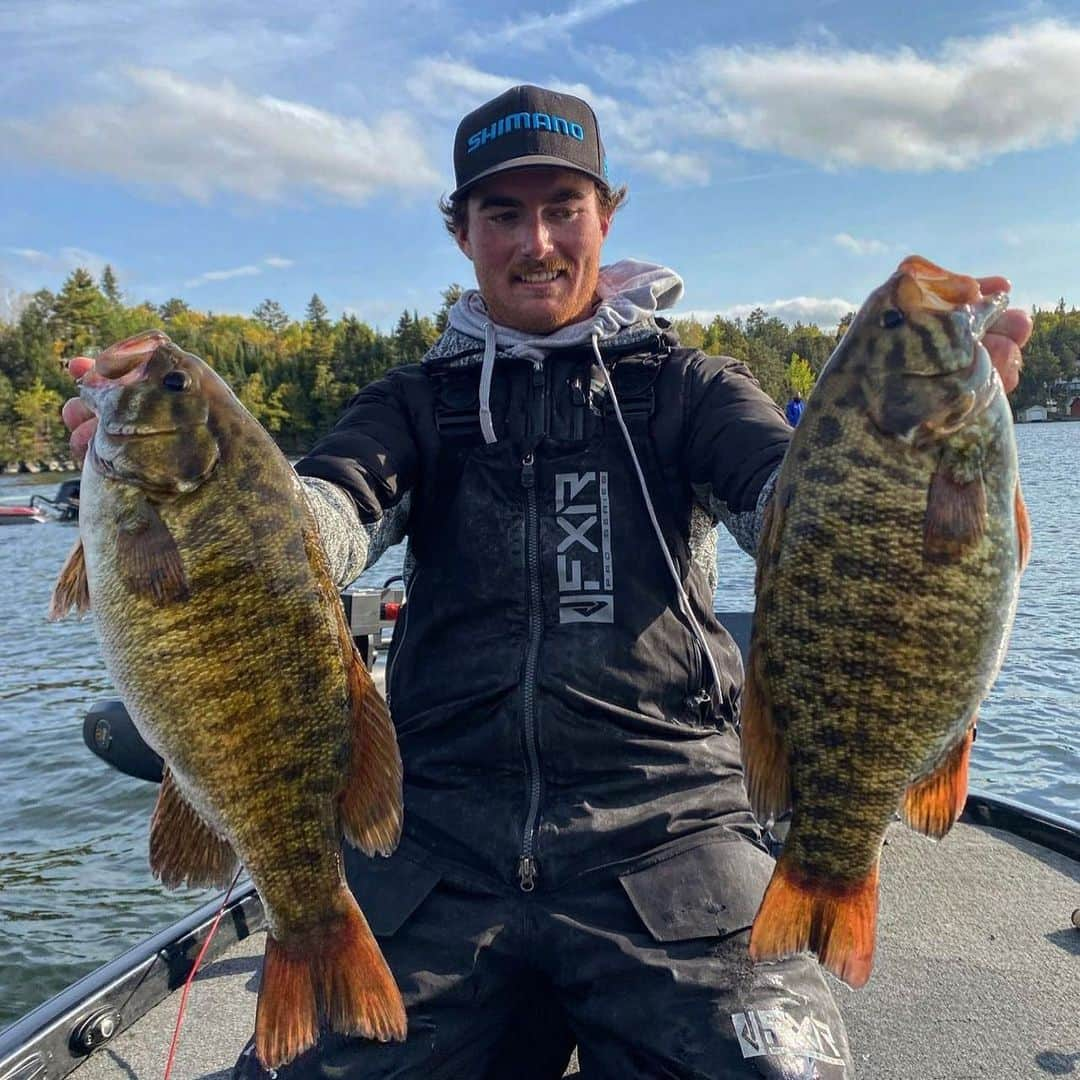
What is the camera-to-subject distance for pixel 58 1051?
364 cm

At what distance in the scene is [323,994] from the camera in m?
2.47

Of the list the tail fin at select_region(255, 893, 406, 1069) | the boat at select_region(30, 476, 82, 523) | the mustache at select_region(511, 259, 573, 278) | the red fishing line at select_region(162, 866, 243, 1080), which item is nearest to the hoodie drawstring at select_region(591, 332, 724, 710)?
the mustache at select_region(511, 259, 573, 278)

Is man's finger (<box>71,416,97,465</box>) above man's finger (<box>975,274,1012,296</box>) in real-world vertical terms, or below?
below

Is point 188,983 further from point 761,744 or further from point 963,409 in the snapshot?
point 963,409

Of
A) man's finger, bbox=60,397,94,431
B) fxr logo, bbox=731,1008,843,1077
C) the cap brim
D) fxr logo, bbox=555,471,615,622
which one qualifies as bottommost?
fxr logo, bbox=731,1008,843,1077

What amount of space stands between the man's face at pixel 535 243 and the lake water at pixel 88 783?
627cm

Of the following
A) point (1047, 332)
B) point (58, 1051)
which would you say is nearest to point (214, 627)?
point (58, 1051)

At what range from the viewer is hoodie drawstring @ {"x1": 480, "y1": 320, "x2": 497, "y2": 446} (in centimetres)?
348

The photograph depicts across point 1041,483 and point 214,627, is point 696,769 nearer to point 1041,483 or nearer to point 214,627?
point 214,627

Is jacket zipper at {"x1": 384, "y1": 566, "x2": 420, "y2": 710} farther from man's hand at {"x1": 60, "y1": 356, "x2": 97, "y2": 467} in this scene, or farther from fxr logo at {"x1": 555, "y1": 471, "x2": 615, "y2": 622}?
man's hand at {"x1": 60, "y1": 356, "x2": 97, "y2": 467}

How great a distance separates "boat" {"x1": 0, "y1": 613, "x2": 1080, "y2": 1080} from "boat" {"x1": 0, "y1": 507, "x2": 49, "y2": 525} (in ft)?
118

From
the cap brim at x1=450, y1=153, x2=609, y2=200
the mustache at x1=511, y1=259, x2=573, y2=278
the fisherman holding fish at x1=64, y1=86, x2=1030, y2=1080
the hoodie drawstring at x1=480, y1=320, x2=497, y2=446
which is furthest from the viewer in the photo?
the mustache at x1=511, y1=259, x2=573, y2=278

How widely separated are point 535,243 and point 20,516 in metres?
38.3

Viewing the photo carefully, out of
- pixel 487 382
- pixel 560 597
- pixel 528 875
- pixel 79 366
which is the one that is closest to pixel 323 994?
pixel 528 875
